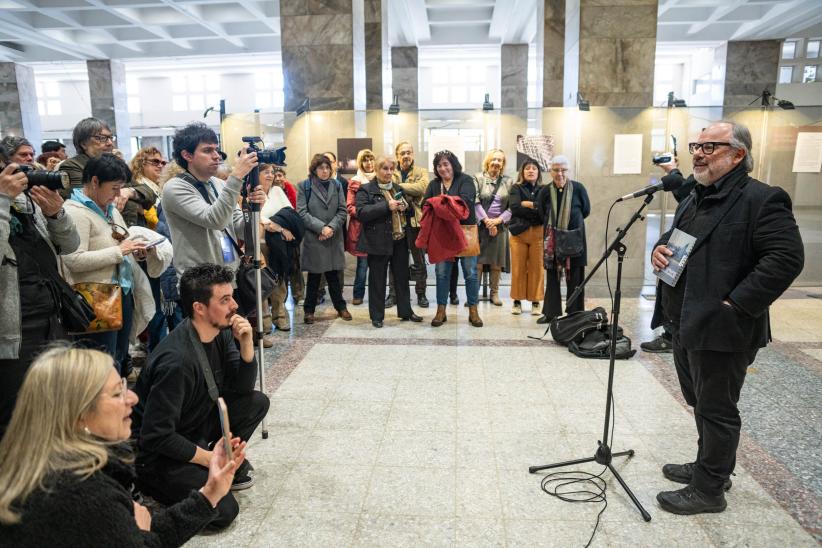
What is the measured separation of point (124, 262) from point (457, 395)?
2211 mm

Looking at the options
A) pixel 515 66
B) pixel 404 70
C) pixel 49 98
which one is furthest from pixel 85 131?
pixel 49 98

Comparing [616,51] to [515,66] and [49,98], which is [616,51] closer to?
[515,66]

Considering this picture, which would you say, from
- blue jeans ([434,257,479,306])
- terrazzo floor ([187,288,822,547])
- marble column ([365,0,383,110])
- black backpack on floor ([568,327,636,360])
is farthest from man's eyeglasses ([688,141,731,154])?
marble column ([365,0,383,110])

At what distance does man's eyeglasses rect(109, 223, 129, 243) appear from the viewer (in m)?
3.40

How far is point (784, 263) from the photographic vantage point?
2270 millimetres

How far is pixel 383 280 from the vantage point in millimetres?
5691

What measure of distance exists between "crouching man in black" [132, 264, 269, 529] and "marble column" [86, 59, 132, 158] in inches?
577

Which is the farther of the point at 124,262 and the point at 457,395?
the point at 457,395

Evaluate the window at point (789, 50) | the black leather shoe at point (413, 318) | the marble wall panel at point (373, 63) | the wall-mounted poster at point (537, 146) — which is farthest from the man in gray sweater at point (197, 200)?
the window at point (789, 50)

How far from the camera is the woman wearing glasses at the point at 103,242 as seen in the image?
3.19 metres

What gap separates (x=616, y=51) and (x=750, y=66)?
9.48 metres

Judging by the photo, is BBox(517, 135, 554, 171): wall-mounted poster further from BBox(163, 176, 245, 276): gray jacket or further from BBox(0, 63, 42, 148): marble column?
BBox(0, 63, 42, 148): marble column

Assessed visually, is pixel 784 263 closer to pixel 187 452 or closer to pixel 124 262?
pixel 187 452

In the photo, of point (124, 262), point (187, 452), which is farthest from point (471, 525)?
point (124, 262)
